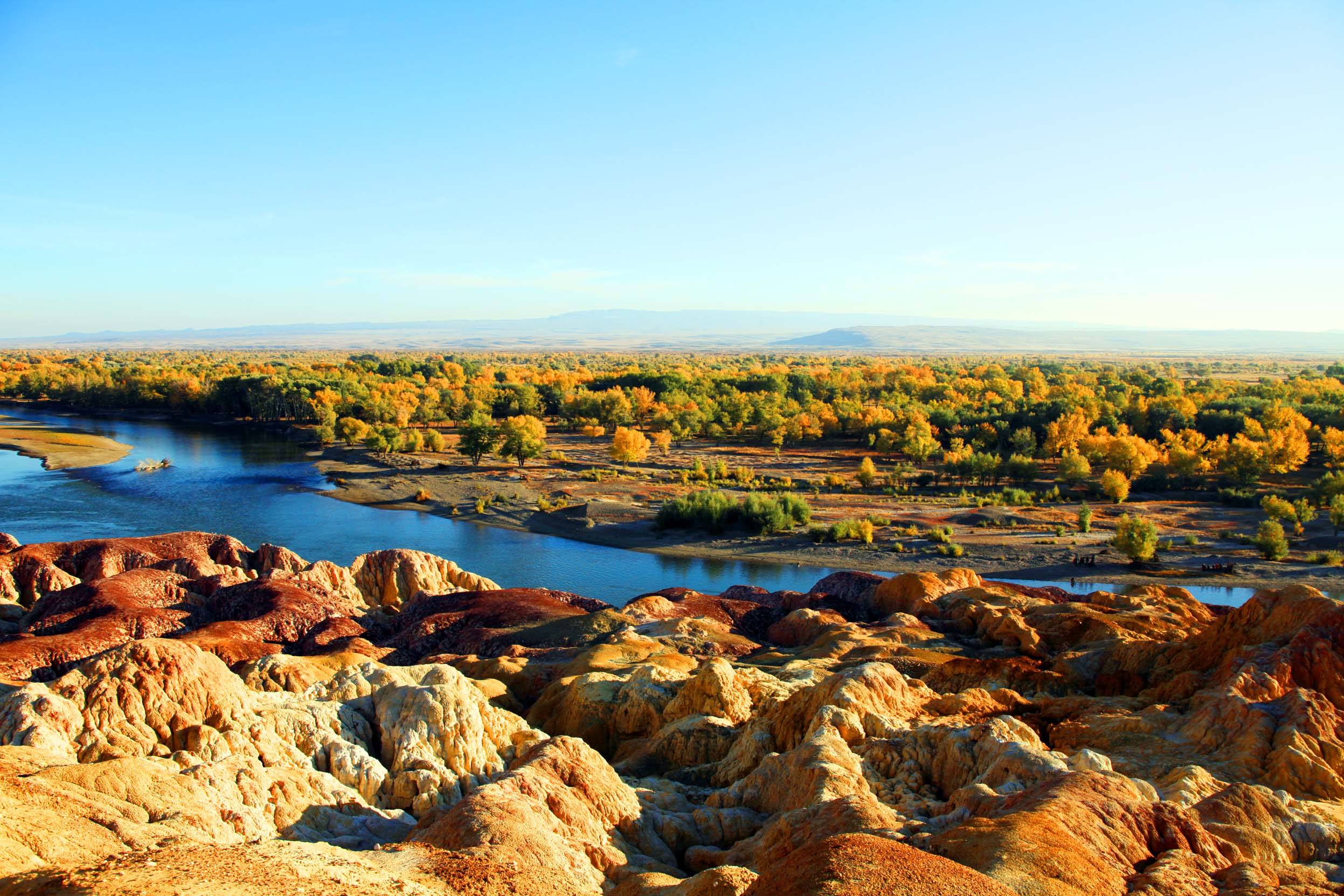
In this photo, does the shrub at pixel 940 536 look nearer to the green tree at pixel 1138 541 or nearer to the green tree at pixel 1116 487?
the green tree at pixel 1138 541

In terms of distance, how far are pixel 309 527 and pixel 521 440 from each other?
2482cm

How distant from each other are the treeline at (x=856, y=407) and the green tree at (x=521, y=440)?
669 cm

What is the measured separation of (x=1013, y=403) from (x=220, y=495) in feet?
244

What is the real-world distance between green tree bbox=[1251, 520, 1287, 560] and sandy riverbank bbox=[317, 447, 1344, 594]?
2.83ft

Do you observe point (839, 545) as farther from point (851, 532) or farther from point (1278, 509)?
point (1278, 509)

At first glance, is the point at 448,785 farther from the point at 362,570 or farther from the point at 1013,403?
the point at 1013,403

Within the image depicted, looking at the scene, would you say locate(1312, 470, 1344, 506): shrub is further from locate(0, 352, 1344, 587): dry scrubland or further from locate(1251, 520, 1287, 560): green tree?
A: locate(1251, 520, 1287, 560): green tree

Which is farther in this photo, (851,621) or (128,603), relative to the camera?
(851,621)

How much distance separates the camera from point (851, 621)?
96.7 feet

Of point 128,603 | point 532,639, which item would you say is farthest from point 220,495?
point 532,639

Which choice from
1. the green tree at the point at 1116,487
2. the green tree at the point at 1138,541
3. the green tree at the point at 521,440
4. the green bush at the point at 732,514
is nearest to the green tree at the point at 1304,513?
→ the green tree at the point at 1116,487

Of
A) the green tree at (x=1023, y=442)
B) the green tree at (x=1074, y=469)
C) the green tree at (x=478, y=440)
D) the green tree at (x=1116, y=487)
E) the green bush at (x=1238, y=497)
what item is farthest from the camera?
the green tree at (x=478, y=440)

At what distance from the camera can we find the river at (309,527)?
4638 centimetres

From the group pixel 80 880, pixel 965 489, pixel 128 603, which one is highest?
pixel 80 880
